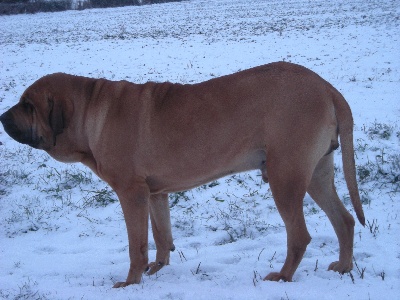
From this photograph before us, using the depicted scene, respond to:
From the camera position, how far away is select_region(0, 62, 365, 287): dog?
3.27 metres

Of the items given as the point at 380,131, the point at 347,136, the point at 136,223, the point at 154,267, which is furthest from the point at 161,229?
the point at 380,131

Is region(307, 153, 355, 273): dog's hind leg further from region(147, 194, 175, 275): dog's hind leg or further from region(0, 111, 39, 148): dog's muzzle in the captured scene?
region(0, 111, 39, 148): dog's muzzle

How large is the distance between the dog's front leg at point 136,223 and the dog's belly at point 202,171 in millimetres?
136

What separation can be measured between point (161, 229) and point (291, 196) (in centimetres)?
135

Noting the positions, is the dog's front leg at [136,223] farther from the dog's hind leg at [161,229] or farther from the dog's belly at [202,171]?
the dog's hind leg at [161,229]

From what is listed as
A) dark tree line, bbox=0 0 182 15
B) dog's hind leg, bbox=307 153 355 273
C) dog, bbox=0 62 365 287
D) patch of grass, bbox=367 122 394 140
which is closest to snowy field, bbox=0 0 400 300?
patch of grass, bbox=367 122 394 140

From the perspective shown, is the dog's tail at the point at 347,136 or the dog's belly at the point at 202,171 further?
the dog's belly at the point at 202,171

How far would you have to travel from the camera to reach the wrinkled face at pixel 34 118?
12.2ft

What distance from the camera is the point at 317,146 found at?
3.28m

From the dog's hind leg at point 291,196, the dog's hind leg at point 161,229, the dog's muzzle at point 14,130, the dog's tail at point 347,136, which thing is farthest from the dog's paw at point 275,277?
the dog's muzzle at point 14,130

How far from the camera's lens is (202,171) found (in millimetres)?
3510

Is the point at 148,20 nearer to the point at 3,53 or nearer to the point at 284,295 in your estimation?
the point at 3,53

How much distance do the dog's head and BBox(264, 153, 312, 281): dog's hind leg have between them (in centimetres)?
183

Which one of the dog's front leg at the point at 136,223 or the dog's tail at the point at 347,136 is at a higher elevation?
the dog's tail at the point at 347,136
